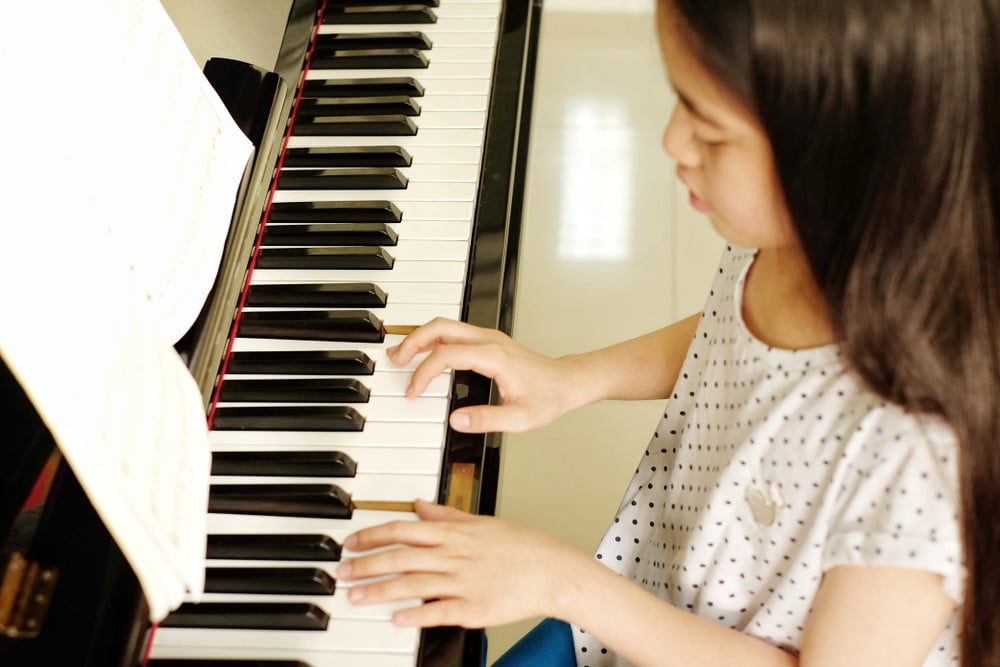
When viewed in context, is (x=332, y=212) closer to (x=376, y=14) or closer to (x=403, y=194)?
(x=403, y=194)

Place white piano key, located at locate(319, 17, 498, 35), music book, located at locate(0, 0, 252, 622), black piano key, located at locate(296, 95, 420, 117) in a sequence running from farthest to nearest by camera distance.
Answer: white piano key, located at locate(319, 17, 498, 35), black piano key, located at locate(296, 95, 420, 117), music book, located at locate(0, 0, 252, 622)

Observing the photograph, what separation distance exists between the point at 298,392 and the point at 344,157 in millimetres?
341

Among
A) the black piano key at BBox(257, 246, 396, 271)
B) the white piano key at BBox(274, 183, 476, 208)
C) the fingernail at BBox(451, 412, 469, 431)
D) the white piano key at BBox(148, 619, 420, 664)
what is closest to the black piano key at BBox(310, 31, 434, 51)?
the white piano key at BBox(274, 183, 476, 208)

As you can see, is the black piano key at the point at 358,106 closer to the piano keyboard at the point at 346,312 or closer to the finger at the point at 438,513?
the piano keyboard at the point at 346,312

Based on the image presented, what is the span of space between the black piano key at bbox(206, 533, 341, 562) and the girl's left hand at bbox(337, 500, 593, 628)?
2 cm

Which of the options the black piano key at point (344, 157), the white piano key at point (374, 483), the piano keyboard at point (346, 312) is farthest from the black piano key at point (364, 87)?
the white piano key at point (374, 483)

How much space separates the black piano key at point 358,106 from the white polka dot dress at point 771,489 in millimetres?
453

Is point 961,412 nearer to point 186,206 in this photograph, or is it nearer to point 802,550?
point 802,550

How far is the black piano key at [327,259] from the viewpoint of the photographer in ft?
3.61

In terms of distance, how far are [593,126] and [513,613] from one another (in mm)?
1855

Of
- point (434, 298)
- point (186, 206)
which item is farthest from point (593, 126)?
point (186, 206)

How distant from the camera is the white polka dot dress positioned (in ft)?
2.48

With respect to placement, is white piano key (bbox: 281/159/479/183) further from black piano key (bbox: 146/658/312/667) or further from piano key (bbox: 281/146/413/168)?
black piano key (bbox: 146/658/312/667)

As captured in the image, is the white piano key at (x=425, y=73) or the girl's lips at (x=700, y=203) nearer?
the girl's lips at (x=700, y=203)
